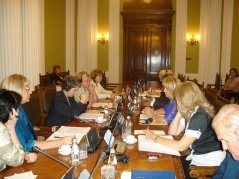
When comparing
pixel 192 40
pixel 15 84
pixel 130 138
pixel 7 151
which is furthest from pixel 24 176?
pixel 192 40

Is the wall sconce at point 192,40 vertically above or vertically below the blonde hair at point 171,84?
above

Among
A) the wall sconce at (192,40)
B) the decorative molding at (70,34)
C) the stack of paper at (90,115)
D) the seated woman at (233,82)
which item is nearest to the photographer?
the stack of paper at (90,115)

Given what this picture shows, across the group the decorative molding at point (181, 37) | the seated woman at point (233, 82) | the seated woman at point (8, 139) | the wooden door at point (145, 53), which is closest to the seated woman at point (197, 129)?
the seated woman at point (8, 139)

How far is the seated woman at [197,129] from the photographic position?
2172mm

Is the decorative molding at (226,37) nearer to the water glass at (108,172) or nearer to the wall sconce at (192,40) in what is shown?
the wall sconce at (192,40)

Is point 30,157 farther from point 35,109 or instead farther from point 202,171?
point 35,109

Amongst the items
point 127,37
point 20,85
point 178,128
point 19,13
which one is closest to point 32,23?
point 19,13

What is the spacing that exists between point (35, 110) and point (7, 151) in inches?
82.7

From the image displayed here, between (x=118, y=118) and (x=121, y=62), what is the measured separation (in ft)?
25.1

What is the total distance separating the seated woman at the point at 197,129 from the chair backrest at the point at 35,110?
180 cm

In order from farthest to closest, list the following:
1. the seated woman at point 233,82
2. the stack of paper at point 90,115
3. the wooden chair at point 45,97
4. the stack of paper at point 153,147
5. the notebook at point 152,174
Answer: the seated woman at point 233,82
the wooden chair at point 45,97
the stack of paper at point 90,115
the stack of paper at point 153,147
the notebook at point 152,174

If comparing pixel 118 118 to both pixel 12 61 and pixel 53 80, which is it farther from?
pixel 53 80

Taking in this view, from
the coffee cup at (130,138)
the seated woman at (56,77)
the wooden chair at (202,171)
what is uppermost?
the seated woman at (56,77)

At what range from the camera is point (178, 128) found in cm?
258
